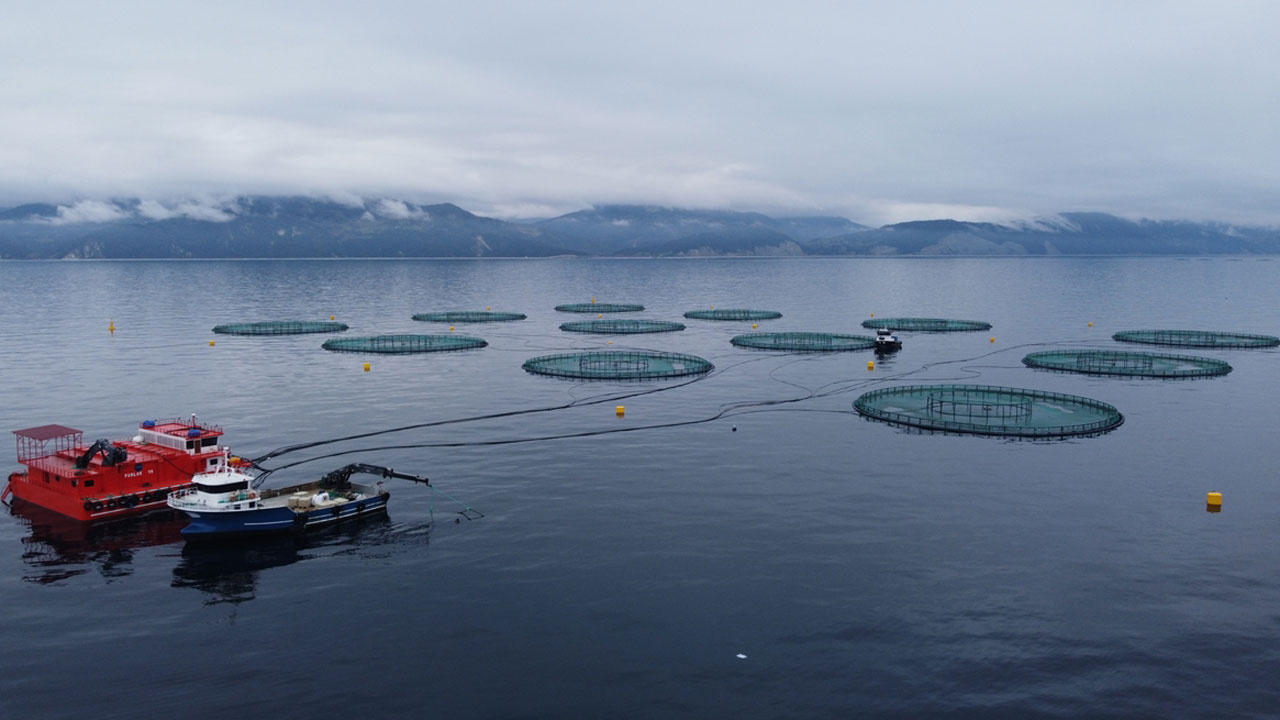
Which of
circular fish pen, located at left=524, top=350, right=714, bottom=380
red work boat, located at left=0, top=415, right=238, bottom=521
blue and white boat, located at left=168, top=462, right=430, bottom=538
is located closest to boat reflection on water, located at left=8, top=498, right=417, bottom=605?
blue and white boat, located at left=168, top=462, right=430, bottom=538

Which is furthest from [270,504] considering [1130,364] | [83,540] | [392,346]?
[1130,364]

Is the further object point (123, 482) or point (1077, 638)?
point (123, 482)

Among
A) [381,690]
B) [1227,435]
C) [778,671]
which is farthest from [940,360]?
[381,690]

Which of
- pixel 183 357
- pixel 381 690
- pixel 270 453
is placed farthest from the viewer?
pixel 183 357

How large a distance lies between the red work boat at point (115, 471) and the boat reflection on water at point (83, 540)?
4.14ft

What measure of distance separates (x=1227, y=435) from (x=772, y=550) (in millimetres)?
80394

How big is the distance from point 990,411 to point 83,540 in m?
113

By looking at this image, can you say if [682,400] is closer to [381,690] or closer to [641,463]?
[641,463]

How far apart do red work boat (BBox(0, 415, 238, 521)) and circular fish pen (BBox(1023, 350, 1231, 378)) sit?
14996cm

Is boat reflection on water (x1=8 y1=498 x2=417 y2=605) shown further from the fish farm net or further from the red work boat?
the fish farm net

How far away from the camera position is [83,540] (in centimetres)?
7431

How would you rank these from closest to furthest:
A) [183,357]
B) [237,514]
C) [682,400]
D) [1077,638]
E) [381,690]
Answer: [381,690], [1077,638], [237,514], [682,400], [183,357]

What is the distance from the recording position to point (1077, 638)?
5462 cm

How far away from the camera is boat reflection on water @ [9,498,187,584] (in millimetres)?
67625
